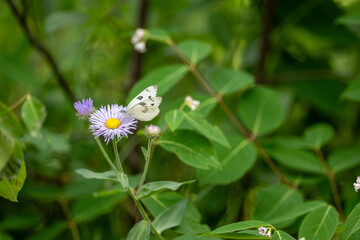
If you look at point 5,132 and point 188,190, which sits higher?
point 5,132

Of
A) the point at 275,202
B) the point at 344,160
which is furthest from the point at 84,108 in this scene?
the point at 344,160

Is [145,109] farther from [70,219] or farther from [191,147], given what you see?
[70,219]

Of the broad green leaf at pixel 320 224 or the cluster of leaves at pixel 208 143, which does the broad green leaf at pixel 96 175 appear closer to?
the cluster of leaves at pixel 208 143

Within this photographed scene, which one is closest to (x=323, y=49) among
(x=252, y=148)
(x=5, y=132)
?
(x=252, y=148)

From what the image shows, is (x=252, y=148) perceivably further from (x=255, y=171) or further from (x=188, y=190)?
(x=255, y=171)

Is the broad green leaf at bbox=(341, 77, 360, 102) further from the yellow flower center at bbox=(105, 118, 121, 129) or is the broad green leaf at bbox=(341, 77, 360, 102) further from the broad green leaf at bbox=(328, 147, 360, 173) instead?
the yellow flower center at bbox=(105, 118, 121, 129)

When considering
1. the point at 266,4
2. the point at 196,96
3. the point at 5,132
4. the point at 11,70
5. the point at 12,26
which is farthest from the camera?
the point at 12,26

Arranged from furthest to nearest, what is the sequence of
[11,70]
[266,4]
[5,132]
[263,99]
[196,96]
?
[11,70], [266,4], [263,99], [196,96], [5,132]

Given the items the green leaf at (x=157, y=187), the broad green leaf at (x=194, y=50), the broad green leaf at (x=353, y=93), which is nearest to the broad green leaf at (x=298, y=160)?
the broad green leaf at (x=353, y=93)
